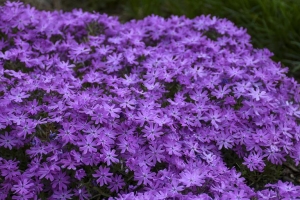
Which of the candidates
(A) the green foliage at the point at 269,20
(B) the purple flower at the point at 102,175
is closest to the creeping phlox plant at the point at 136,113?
(B) the purple flower at the point at 102,175

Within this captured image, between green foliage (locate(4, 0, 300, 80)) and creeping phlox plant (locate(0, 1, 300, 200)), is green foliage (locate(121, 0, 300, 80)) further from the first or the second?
creeping phlox plant (locate(0, 1, 300, 200))

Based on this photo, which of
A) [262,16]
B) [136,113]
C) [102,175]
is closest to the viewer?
[102,175]

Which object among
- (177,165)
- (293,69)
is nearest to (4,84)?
(177,165)

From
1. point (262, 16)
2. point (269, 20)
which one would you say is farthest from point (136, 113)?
point (262, 16)

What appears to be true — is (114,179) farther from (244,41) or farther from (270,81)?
(244,41)

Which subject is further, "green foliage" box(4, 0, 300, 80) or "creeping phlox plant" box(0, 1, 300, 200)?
"green foliage" box(4, 0, 300, 80)

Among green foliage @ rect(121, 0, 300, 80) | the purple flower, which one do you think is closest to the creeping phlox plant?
the purple flower

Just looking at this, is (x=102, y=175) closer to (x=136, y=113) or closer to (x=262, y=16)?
(x=136, y=113)

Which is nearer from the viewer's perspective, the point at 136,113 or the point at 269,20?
the point at 136,113
